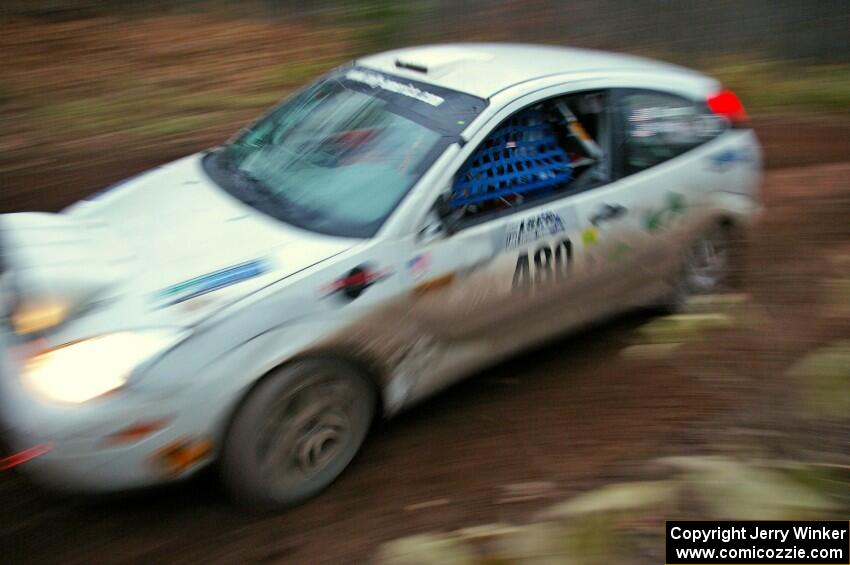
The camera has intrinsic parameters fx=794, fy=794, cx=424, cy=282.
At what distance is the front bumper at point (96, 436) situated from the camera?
2.76 m

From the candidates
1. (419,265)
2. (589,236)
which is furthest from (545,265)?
(419,265)

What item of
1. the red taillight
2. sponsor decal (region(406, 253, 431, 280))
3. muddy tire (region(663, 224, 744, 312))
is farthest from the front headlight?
the red taillight

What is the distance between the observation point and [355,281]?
3.23 m

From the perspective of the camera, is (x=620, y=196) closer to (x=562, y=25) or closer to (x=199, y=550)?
(x=199, y=550)

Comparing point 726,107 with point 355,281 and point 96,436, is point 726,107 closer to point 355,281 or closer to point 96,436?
point 355,281

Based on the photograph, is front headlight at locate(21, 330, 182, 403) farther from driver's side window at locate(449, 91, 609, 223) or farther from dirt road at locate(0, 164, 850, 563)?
driver's side window at locate(449, 91, 609, 223)

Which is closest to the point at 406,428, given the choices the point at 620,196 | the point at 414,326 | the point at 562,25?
the point at 414,326

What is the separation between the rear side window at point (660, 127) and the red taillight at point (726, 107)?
56 millimetres

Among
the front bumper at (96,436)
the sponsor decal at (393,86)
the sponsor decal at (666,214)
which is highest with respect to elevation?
the sponsor decal at (393,86)

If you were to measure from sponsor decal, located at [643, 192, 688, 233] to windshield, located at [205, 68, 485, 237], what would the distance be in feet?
3.65

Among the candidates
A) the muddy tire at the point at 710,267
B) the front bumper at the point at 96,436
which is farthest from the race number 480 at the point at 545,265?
the front bumper at the point at 96,436

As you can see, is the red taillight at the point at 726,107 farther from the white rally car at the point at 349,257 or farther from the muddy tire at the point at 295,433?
the muddy tire at the point at 295,433

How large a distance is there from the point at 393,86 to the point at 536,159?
0.83 metres

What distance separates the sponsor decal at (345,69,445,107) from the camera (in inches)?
Answer: 151
